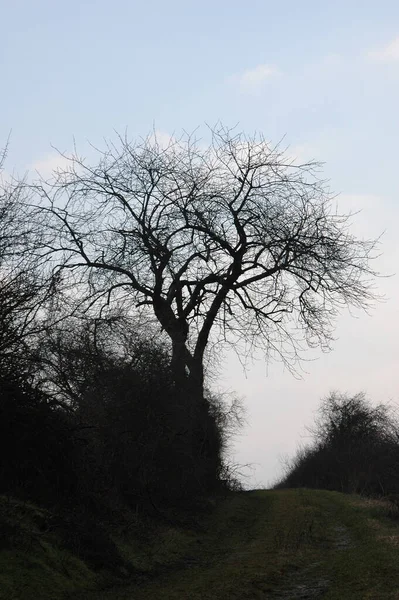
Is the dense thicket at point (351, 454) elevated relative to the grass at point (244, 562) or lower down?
elevated

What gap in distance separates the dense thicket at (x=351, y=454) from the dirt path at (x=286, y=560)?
18.6 m

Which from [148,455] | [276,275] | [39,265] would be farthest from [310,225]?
[148,455]

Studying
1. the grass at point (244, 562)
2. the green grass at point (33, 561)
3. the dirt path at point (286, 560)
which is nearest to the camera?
the green grass at point (33, 561)

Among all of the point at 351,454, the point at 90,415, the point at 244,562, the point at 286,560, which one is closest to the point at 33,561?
the point at 244,562

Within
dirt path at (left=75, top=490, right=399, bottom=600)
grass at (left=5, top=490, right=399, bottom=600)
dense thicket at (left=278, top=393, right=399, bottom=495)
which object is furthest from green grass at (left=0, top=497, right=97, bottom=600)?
dense thicket at (left=278, top=393, right=399, bottom=495)

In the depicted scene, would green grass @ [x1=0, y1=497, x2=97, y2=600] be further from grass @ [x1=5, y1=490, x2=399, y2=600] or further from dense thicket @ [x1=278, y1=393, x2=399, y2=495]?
dense thicket @ [x1=278, y1=393, x2=399, y2=495]

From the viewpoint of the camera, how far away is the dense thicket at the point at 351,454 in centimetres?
4588

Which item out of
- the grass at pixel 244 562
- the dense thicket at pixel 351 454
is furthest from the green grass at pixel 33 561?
the dense thicket at pixel 351 454

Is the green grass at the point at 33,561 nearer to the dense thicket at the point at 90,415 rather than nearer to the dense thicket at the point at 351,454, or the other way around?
the dense thicket at the point at 90,415

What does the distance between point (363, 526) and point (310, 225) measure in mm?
11480

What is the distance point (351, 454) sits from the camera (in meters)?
60.1

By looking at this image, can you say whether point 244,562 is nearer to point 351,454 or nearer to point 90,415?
point 90,415

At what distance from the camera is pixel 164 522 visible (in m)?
17.5

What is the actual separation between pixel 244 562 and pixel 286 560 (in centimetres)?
73
